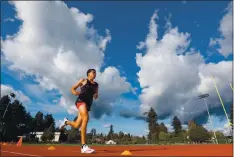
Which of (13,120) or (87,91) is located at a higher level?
(13,120)

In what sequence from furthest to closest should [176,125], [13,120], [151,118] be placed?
[176,125] → [151,118] → [13,120]

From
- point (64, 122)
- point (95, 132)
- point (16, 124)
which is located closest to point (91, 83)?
point (64, 122)

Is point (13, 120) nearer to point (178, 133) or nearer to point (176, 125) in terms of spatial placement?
point (178, 133)

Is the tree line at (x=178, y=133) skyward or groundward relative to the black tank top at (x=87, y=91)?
skyward

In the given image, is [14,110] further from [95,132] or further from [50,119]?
[95,132]

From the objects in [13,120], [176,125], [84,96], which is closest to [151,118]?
[176,125]

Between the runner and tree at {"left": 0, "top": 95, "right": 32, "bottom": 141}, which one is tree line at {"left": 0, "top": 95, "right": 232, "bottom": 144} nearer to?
tree at {"left": 0, "top": 95, "right": 32, "bottom": 141}

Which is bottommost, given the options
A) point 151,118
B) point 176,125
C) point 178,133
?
point 178,133

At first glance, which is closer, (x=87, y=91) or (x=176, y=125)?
(x=87, y=91)

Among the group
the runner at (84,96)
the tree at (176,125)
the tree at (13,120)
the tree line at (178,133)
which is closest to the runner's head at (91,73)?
the runner at (84,96)

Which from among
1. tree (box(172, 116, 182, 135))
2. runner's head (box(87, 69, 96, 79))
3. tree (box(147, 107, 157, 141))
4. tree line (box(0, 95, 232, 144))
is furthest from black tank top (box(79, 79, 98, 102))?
tree (box(172, 116, 182, 135))

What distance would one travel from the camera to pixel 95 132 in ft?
527

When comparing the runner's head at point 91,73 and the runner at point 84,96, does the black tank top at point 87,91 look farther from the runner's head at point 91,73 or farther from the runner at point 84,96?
the runner's head at point 91,73

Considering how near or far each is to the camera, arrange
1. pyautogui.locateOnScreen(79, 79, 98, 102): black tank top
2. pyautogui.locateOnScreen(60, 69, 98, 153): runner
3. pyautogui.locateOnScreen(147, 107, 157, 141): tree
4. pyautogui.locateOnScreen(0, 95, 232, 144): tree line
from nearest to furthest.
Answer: pyautogui.locateOnScreen(60, 69, 98, 153): runner → pyautogui.locateOnScreen(79, 79, 98, 102): black tank top → pyautogui.locateOnScreen(0, 95, 232, 144): tree line → pyautogui.locateOnScreen(147, 107, 157, 141): tree
